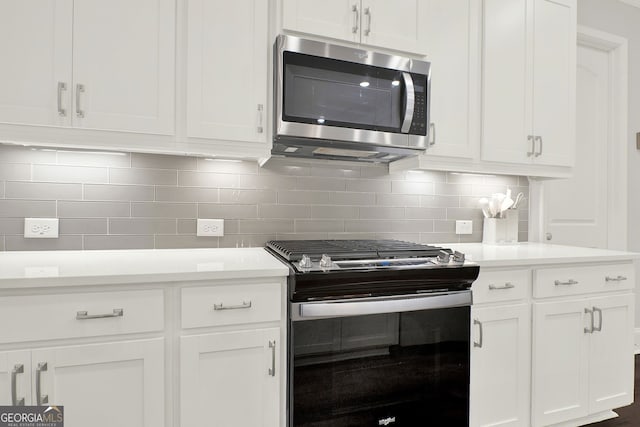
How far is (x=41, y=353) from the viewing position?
125 cm

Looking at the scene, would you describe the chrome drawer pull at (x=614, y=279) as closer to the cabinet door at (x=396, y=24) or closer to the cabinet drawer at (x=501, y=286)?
the cabinet drawer at (x=501, y=286)

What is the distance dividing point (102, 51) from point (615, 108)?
11.7 ft

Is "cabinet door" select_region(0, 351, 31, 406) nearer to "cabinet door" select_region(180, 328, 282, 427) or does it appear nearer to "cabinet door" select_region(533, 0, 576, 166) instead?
"cabinet door" select_region(180, 328, 282, 427)

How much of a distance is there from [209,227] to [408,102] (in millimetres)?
1178

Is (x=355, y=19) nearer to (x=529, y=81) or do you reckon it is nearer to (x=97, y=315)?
(x=529, y=81)

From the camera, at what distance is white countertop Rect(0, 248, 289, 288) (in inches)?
49.4

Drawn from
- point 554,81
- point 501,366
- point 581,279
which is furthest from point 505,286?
point 554,81

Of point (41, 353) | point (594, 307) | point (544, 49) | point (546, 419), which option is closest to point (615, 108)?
point (544, 49)

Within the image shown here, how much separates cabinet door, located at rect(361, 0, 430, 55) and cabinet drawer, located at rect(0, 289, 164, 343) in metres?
1.54

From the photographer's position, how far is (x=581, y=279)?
2041 millimetres

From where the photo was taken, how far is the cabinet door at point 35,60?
4.83 ft

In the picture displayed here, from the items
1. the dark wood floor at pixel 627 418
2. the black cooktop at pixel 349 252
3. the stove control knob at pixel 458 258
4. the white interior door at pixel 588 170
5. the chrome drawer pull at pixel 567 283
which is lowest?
the dark wood floor at pixel 627 418

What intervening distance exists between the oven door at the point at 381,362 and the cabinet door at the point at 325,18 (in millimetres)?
1246

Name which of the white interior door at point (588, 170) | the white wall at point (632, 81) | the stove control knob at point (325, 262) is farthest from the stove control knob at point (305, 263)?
the white wall at point (632, 81)
